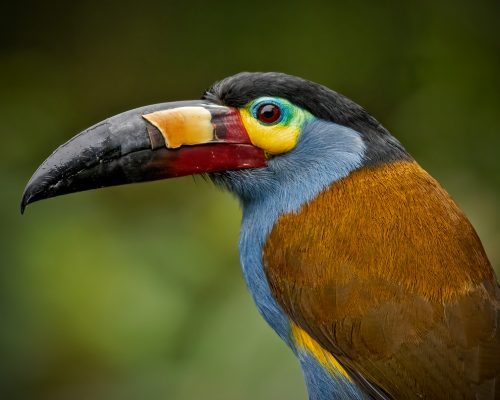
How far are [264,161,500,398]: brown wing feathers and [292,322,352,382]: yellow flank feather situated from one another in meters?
0.04

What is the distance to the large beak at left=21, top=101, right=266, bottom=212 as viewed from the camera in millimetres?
2588

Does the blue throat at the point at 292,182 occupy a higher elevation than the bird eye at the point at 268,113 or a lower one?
lower

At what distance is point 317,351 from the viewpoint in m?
2.58

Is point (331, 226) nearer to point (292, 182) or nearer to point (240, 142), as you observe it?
point (292, 182)

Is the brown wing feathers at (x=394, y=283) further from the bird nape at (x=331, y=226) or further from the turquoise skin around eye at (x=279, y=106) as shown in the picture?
the turquoise skin around eye at (x=279, y=106)

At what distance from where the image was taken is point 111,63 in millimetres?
5238

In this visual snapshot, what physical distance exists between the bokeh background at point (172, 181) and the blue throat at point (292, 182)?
37.4 inches

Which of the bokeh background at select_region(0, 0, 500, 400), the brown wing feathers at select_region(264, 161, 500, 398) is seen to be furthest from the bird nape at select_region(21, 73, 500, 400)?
the bokeh background at select_region(0, 0, 500, 400)

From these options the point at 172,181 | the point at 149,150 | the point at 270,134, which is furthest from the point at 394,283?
the point at 172,181

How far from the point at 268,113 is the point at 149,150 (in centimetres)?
34

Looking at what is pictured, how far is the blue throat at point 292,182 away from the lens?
2682 millimetres

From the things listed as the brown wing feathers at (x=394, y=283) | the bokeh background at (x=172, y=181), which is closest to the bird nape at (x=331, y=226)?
the brown wing feathers at (x=394, y=283)

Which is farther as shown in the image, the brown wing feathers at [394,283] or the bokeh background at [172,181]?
the bokeh background at [172,181]

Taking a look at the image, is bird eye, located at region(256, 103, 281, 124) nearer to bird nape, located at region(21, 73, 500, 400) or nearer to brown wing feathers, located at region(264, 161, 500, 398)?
bird nape, located at region(21, 73, 500, 400)
